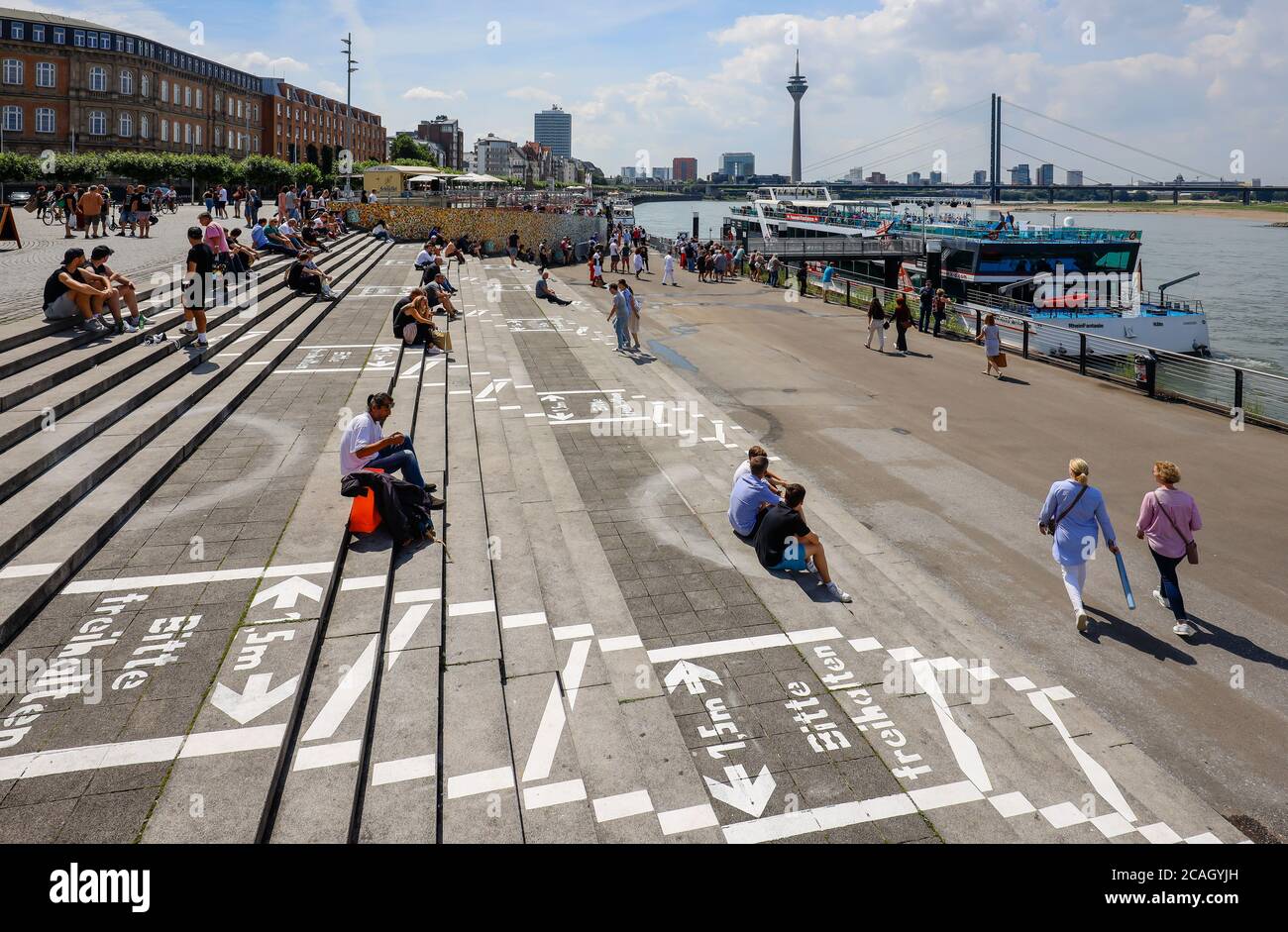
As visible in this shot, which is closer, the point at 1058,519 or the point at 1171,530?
the point at 1171,530

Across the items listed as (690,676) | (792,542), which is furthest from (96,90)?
(690,676)

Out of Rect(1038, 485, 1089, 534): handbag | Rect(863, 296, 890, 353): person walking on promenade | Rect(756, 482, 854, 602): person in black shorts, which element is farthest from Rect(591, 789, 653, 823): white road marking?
Rect(863, 296, 890, 353): person walking on promenade

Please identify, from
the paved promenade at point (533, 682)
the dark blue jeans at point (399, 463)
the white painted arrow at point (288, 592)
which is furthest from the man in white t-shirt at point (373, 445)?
the white painted arrow at point (288, 592)

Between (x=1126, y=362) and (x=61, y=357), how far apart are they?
26.1 m

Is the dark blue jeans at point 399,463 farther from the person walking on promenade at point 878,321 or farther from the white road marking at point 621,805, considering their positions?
the person walking on promenade at point 878,321

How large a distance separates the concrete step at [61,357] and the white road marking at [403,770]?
5.73 m

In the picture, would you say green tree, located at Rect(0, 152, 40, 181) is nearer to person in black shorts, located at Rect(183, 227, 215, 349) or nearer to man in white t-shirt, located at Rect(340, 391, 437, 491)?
person in black shorts, located at Rect(183, 227, 215, 349)

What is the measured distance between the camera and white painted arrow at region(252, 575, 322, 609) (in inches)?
242

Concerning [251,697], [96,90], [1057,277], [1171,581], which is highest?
[96,90]

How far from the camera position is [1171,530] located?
24.0 feet

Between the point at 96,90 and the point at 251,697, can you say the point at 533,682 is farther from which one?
the point at 96,90

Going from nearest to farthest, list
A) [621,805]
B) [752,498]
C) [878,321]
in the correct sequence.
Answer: [621,805], [752,498], [878,321]

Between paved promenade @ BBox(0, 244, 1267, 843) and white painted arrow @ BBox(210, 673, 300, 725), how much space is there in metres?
0.02

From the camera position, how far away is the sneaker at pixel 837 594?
7.38 metres
